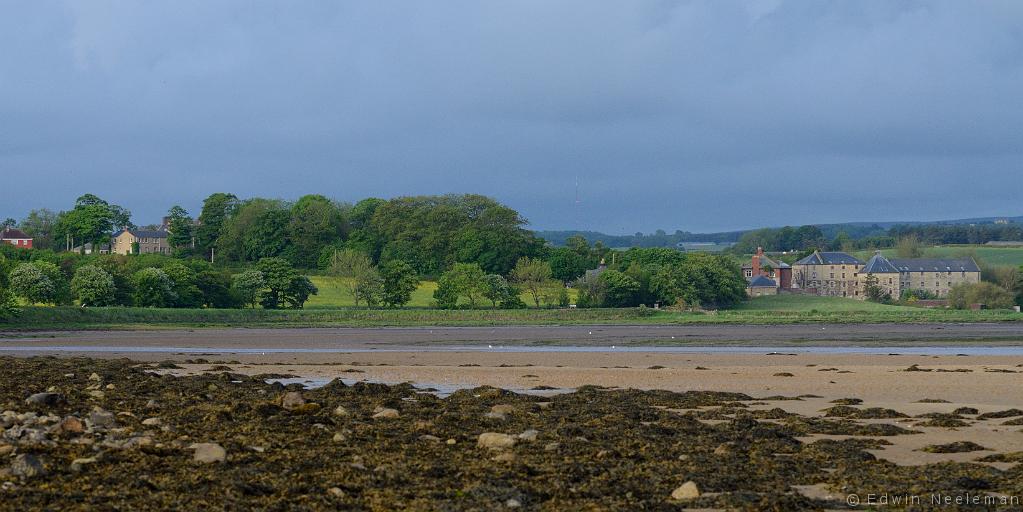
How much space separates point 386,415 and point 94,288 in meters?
57.4

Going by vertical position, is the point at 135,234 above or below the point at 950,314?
above

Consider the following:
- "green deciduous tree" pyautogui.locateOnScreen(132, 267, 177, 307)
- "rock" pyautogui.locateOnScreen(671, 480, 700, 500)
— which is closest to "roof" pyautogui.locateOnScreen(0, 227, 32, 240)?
"green deciduous tree" pyautogui.locateOnScreen(132, 267, 177, 307)

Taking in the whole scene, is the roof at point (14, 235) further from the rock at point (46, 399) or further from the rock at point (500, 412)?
the rock at point (500, 412)

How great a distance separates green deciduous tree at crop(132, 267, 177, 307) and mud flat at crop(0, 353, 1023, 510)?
51292 millimetres

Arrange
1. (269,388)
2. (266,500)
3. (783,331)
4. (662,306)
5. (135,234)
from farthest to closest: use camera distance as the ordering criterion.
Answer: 1. (135,234)
2. (662,306)
3. (783,331)
4. (269,388)
5. (266,500)

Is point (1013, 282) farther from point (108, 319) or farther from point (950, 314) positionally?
point (108, 319)

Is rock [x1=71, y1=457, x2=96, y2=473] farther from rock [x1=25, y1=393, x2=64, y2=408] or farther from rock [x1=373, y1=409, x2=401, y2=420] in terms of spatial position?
rock [x1=373, y1=409, x2=401, y2=420]

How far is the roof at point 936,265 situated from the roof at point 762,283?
21.0 meters

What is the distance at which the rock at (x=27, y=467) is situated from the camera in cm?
984

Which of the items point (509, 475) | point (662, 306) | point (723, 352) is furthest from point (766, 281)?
point (509, 475)

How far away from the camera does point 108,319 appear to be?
206ft

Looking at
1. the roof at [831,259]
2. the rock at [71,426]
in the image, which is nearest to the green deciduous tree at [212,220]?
the roof at [831,259]

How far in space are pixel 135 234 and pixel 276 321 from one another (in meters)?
81.7

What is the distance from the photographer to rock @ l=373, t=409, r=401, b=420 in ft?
51.1
